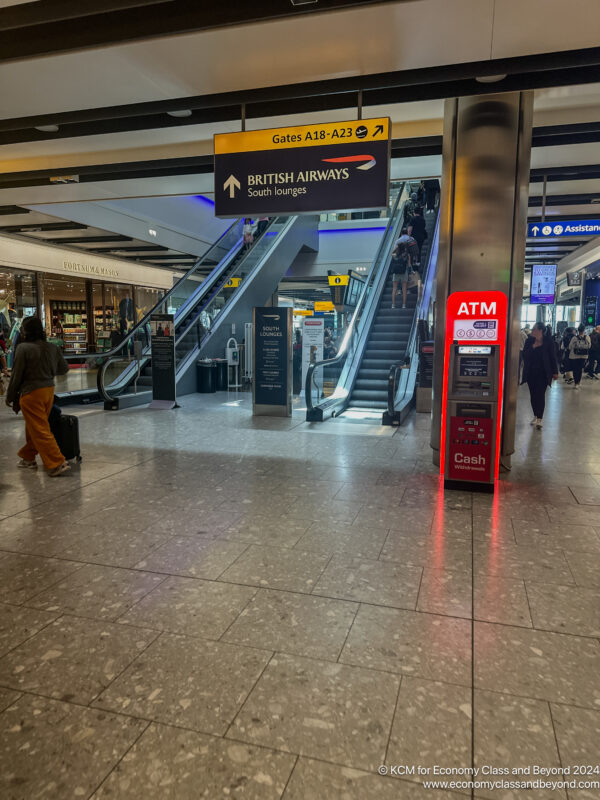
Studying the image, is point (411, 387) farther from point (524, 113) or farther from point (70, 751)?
point (70, 751)

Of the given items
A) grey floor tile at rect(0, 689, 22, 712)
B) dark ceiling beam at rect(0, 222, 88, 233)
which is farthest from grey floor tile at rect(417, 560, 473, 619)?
dark ceiling beam at rect(0, 222, 88, 233)

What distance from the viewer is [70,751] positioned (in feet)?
6.08

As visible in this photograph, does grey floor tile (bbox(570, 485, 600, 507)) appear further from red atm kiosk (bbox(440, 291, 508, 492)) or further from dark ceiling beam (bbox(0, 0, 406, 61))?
A: dark ceiling beam (bbox(0, 0, 406, 61))

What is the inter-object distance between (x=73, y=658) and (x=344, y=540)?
1.88 meters

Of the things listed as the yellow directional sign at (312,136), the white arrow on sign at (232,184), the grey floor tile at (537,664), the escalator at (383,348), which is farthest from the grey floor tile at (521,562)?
the escalator at (383,348)

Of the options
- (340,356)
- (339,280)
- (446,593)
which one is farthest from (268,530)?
(339,280)

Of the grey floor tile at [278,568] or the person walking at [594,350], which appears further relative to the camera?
the person walking at [594,350]

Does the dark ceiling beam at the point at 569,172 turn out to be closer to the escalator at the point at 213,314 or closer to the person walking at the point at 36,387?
the person walking at the point at 36,387

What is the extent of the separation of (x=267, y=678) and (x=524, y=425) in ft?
22.8

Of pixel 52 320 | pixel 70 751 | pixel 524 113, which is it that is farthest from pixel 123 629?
pixel 52 320

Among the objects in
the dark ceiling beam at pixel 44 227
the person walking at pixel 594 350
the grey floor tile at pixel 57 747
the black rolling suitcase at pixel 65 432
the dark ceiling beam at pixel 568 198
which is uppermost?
the dark ceiling beam at pixel 44 227

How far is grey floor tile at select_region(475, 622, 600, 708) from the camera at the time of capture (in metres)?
2.16

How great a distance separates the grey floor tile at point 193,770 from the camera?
169 cm

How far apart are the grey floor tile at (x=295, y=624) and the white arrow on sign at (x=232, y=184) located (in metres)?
3.83
